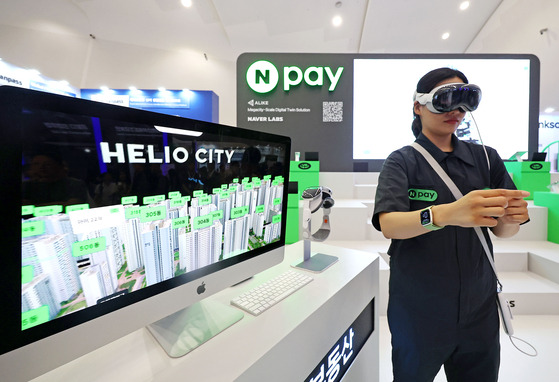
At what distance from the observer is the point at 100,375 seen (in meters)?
0.51

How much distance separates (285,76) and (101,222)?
13.3ft

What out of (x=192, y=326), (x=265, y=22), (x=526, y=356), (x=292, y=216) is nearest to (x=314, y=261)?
(x=192, y=326)

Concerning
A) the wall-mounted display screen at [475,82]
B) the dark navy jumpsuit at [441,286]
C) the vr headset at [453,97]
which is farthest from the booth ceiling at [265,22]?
the dark navy jumpsuit at [441,286]

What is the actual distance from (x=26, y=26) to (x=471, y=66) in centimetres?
959

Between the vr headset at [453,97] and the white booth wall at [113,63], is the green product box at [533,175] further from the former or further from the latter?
the white booth wall at [113,63]

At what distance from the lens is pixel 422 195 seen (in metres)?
0.93

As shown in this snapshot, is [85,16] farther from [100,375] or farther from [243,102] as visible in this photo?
[100,375]

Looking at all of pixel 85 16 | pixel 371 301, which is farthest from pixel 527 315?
pixel 85 16

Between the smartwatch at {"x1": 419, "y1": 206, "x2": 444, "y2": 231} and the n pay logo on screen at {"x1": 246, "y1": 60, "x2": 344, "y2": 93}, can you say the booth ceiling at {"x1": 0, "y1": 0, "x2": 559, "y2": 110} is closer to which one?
the n pay logo on screen at {"x1": 246, "y1": 60, "x2": 344, "y2": 93}

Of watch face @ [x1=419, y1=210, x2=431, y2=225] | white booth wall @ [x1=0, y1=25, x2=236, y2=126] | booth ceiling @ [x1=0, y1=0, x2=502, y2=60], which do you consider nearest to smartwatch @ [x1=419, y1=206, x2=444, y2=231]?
watch face @ [x1=419, y1=210, x2=431, y2=225]

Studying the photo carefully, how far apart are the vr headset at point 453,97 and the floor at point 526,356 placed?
154cm

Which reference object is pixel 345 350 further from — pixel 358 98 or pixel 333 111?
pixel 358 98

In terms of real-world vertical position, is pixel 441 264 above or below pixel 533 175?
below

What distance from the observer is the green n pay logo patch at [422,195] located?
0.91 metres
